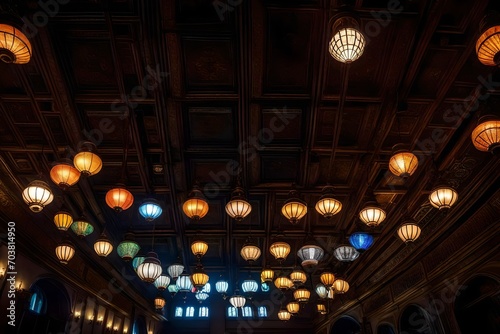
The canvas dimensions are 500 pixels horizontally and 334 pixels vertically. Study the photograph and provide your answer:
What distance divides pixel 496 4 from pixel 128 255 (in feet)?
23.4

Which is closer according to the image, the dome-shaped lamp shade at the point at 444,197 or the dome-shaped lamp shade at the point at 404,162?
the dome-shaped lamp shade at the point at 404,162

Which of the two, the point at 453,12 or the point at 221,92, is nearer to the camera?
the point at 453,12

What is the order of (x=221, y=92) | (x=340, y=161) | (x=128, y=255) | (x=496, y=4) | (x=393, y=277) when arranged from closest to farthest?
(x=496, y=4)
(x=221, y=92)
(x=128, y=255)
(x=340, y=161)
(x=393, y=277)

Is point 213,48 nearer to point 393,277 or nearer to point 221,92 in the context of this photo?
point 221,92

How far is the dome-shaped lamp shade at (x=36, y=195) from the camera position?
4.68 metres

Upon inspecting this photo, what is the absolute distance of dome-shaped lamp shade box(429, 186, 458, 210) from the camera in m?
4.98

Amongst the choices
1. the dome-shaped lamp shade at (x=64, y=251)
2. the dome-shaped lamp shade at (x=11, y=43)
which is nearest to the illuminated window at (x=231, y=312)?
→ the dome-shaped lamp shade at (x=64, y=251)

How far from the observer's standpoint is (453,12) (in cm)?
431

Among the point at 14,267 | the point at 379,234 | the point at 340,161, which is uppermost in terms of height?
the point at 340,161

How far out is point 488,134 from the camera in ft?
13.3

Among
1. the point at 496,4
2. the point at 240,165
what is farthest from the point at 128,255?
the point at 496,4

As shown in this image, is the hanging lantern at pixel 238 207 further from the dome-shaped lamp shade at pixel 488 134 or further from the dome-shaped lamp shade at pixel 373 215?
the dome-shaped lamp shade at pixel 488 134

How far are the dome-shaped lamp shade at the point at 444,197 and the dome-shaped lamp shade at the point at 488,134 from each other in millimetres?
1053

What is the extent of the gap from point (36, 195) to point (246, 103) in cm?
351
